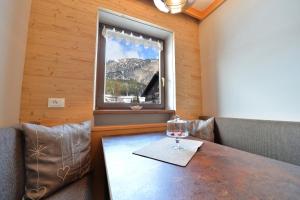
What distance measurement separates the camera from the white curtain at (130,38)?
183cm

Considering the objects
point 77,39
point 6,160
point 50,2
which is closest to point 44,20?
point 50,2

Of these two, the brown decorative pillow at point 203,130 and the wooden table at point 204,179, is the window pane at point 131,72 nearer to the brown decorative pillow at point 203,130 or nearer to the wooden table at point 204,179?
the brown decorative pillow at point 203,130

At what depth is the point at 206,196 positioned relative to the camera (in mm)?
438

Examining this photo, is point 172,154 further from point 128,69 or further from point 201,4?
point 201,4

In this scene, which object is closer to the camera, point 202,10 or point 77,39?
point 77,39

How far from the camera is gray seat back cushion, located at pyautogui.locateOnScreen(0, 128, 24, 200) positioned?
0.66 metres

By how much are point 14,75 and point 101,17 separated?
3.83ft

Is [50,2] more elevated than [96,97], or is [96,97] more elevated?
[50,2]

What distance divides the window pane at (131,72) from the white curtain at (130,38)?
3 centimetres

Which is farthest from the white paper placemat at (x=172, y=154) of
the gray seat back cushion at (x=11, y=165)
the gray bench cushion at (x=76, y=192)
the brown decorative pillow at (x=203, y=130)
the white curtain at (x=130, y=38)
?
the white curtain at (x=130, y=38)

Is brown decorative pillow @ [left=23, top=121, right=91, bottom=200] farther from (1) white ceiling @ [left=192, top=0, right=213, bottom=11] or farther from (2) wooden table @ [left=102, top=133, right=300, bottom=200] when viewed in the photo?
(1) white ceiling @ [left=192, top=0, right=213, bottom=11]

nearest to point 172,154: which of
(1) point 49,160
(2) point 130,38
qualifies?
(1) point 49,160

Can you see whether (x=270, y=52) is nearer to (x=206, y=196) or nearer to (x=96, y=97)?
(x=206, y=196)

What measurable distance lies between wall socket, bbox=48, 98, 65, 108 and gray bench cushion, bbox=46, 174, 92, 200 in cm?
75
